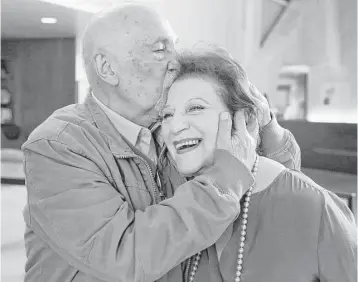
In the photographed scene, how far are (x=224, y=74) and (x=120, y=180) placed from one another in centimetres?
39

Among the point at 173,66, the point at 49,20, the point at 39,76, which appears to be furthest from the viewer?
the point at 39,76

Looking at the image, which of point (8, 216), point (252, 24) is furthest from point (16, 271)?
point (252, 24)

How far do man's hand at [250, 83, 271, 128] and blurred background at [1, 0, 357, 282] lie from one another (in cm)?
178

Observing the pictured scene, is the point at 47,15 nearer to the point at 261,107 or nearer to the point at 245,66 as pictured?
the point at 245,66

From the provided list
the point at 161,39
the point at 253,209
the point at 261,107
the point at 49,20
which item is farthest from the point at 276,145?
the point at 49,20

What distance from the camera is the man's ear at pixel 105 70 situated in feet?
4.77

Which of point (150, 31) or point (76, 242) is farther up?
point (150, 31)

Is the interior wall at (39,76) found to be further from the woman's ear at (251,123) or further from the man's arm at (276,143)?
the woman's ear at (251,123)

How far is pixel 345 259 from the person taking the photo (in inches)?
44.6

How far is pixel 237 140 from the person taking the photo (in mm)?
1221

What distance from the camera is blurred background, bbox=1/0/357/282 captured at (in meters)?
5.11

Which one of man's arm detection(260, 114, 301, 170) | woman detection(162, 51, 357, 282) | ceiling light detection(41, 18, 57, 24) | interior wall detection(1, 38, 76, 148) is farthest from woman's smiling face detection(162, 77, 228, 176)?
interior wall detection(1, 38, 76, 148)

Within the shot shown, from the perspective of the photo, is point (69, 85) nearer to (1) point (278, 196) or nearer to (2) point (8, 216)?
(2) point (8, 216)

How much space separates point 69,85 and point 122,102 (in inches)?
304
